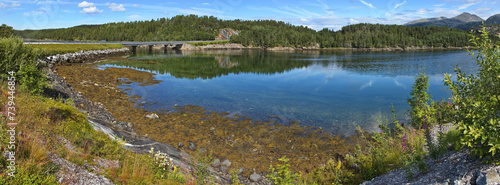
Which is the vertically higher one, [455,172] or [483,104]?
[483,104]

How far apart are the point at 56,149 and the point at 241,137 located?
11.5m

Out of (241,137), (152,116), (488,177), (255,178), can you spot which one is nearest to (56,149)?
(255,178)

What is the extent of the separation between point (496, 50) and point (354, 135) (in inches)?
508

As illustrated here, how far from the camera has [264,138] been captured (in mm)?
17641

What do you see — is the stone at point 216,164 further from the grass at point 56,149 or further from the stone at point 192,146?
the grass at point 56,149

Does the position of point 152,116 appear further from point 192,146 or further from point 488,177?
point 488,177

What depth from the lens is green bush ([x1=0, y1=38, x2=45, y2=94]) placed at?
13.9 metres

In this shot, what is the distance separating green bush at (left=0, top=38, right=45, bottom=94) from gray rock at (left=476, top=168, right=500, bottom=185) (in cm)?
1747

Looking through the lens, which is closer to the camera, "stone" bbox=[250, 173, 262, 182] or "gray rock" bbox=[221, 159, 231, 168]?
"stone" bbox=[250, 173, 262, 182]

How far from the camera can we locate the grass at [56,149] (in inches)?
233

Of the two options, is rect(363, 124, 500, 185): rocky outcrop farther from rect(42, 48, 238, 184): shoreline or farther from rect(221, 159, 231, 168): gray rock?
rect(221, 159, 231, 168): gray rock

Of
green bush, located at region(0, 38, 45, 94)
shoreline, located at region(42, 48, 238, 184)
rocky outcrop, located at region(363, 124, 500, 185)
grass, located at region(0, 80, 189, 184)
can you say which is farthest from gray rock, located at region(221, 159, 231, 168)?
green bush, located at region(0, 38, 45, 94)

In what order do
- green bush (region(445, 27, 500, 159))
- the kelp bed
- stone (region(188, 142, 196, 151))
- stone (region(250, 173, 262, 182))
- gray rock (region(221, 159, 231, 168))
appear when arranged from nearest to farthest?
green bush (region(445, 27, 500, 159)), stone (region(250, 173, 262, 182)), gray rock (region(221, 159, 231, 168)), the kelp bed, stone (region(188, 142, 196, 151))

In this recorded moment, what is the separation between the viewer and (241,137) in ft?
58.1
